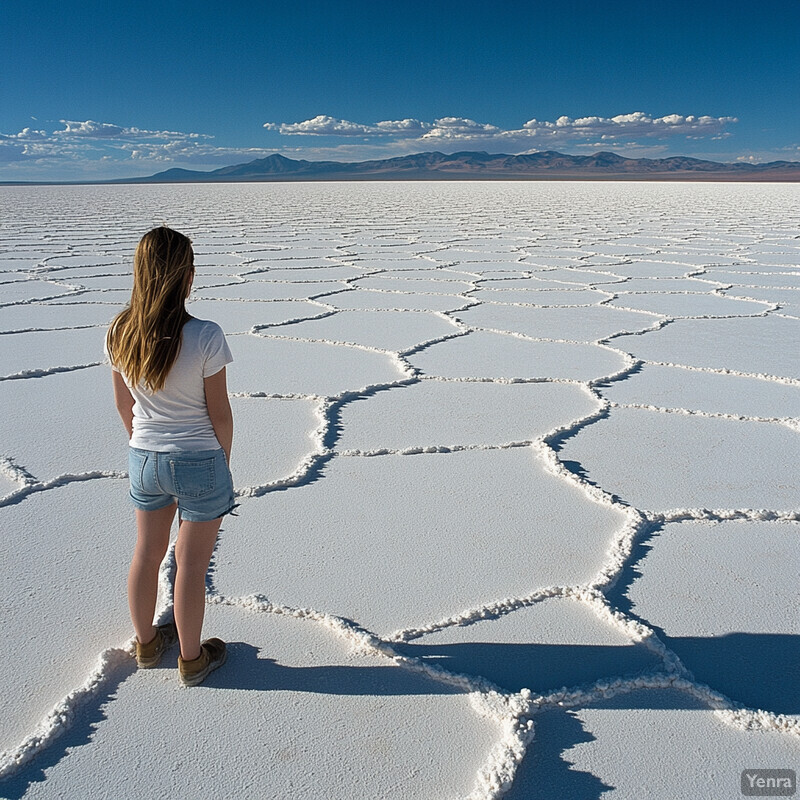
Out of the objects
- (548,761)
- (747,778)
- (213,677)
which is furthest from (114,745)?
(747,778)

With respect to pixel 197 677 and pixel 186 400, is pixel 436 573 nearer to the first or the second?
pixel 197 677

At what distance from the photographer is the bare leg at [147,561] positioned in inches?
39.1

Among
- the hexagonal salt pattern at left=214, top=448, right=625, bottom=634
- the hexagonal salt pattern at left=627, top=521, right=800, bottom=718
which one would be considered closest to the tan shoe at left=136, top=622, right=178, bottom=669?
the hexagonal salt pattern at left=214, top=448, right=625, bottom=634

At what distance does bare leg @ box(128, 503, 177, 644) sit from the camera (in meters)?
0.99

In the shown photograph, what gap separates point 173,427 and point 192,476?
62 millimetres

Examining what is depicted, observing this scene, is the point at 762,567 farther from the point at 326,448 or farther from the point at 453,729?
the point at 326,448

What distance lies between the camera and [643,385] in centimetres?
228

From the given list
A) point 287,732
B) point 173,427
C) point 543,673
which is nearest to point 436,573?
point 543,673

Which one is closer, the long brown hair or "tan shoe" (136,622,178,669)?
the long brown hair

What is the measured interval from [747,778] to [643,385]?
1519mm

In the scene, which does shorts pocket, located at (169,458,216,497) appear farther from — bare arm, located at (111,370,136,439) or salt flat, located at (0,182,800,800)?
salt flat, located at (0,182,800,800)

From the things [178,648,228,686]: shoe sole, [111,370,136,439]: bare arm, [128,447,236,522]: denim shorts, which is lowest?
[178,648,228,686]: shoe sole

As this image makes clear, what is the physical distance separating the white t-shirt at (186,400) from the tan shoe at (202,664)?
0.26 m

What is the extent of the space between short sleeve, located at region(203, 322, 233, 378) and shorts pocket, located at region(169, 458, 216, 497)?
11 cm
